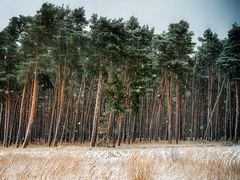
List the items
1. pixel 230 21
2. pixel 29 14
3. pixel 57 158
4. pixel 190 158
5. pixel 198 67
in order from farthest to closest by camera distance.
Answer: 1. pixel 198 67
2. pixel 230 21
3. pixel 29 14
4. pixel 190 158
5. pixel 57 158

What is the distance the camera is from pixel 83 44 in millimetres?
27750

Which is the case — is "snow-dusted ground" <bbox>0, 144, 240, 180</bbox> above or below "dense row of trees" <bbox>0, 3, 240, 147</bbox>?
below

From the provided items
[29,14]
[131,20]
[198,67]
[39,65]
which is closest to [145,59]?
[131,20]

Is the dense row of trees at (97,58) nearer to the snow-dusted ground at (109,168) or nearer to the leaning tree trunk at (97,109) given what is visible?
the leaning tree trunk at (97,109)

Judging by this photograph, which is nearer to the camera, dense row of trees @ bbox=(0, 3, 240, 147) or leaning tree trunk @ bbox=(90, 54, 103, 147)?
leaning tree trunk @ bbox=(90, 54, 103, 147)

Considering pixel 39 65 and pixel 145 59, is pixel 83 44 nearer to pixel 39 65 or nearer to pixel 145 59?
pixel 39 65

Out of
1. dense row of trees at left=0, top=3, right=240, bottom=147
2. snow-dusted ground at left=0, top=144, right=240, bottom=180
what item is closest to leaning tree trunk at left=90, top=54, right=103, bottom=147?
dense row of trees at left=0, top=3, right=240, bottom=147

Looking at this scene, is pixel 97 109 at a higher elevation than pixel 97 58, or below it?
below

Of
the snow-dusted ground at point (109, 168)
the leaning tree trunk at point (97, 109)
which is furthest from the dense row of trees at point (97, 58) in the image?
the snow-dusted ground at point (109, 168)

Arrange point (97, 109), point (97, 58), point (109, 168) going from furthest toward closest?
1. point (97, 58)
2. point (97, 109)
3. point (109, 168)

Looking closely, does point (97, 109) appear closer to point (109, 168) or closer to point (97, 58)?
point (97, 58)

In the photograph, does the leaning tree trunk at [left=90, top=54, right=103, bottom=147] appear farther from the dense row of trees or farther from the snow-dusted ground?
the snow-dusted ground

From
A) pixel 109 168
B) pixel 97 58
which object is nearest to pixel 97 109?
pixel 97 58

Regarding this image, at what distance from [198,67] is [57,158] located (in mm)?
44321
